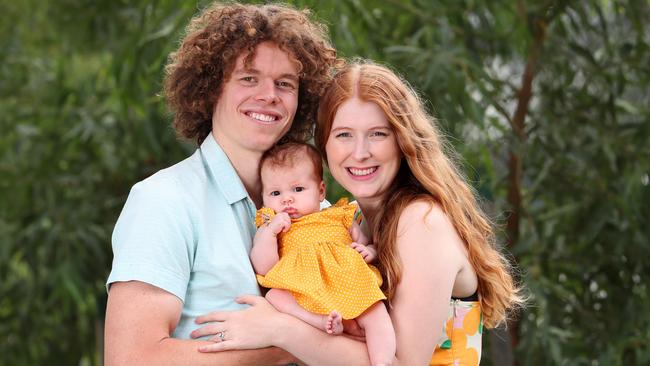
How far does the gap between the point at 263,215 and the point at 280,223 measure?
0.08 metres

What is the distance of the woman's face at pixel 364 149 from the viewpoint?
2.34 metres

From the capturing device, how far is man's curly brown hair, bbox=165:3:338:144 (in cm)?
249

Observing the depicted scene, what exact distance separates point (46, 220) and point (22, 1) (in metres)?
1.19

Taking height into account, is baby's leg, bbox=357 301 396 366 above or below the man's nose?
below

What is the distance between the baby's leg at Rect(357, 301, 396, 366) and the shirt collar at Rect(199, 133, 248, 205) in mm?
417

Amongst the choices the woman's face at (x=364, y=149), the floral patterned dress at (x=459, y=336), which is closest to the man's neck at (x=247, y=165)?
the woman's face at (x=364, y=149)

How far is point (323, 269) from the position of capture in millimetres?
2301

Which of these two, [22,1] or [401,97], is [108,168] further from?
[401,97]

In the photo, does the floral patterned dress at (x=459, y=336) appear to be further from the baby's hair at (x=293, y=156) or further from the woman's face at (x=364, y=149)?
the baby's hair at (x=293, y=156)

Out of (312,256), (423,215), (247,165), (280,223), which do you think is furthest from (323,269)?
(247,165)

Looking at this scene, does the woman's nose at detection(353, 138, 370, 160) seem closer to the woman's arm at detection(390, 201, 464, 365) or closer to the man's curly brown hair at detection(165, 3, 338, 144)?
the woman's arm at detection(390, 201, 464, 365)

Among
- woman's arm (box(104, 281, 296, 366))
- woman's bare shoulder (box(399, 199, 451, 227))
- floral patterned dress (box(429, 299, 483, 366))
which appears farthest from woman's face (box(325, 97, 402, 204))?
woman's arm (box(104, 281, 296, 366))

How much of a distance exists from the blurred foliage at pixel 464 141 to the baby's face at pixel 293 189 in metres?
0.93

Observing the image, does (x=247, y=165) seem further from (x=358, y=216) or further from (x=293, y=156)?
(x=358, y=216)
